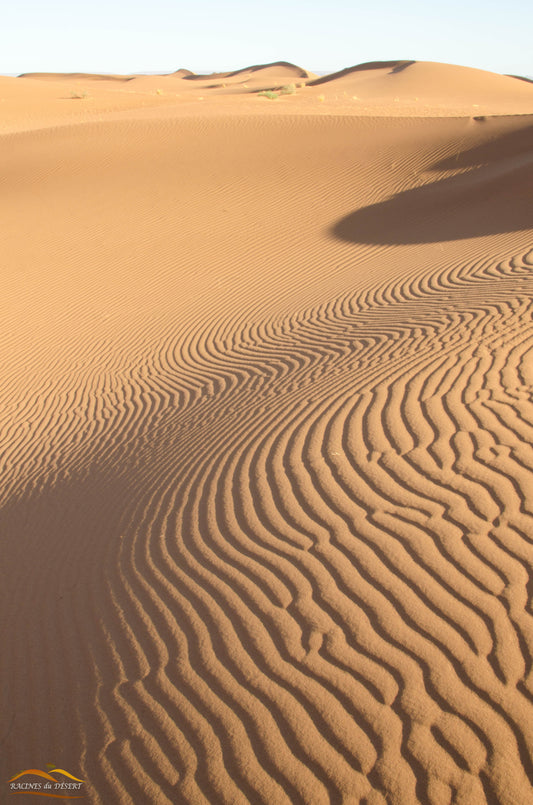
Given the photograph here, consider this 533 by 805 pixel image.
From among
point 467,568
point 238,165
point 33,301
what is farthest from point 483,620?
point 238,165

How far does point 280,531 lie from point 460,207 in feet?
40.5

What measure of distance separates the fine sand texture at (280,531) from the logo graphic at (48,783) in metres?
0.05

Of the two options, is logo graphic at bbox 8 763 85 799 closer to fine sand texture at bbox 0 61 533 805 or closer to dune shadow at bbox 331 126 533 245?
fine sand texture at bbox 0 61 533 805

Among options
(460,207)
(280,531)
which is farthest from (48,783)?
(460,207)

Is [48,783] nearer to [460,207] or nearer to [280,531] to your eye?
[280,531]

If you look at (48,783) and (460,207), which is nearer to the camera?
(48,783)

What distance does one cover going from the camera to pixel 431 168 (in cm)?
1758

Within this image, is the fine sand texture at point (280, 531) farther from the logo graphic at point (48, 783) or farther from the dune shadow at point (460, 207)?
the dune shadow at point (460, 207)

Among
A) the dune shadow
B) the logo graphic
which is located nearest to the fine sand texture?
the logo graphic

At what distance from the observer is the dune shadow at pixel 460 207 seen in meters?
13.4

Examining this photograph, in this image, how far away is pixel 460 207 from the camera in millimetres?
14688

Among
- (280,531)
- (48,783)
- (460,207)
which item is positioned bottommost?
(48,783)

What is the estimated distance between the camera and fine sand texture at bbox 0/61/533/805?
2990 mm

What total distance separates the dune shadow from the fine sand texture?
298 mm
